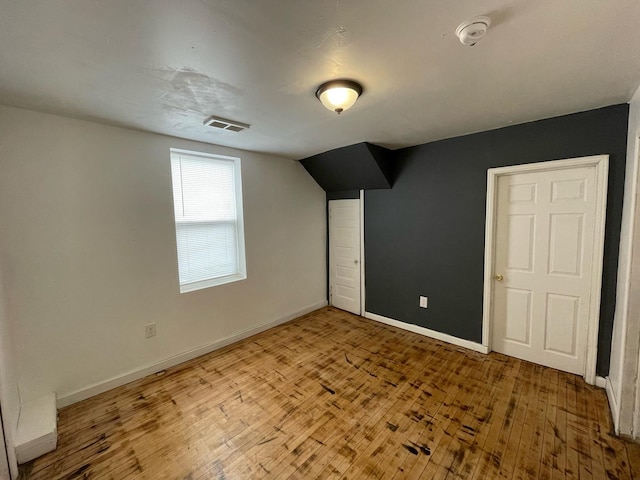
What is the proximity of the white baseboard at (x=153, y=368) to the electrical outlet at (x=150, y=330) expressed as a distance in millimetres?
298

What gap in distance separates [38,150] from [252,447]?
8.93 ft

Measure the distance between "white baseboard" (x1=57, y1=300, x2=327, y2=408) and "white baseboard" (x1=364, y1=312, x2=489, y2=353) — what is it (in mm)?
1408

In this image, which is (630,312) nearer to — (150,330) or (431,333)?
(431,333)

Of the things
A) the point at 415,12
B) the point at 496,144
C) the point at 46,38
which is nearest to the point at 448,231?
the point at 496,144

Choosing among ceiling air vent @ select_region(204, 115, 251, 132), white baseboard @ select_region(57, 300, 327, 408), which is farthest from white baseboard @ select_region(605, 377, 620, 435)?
ceiling air vent @ select_region(204, 115, 251, 132)

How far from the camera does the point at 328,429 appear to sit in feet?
6.11

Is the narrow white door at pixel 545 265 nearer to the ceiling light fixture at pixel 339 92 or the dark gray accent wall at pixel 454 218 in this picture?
the dark gray accent wall at pixel 454 218

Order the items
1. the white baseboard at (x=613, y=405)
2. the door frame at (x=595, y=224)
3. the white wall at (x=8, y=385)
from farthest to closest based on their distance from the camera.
A: the door frame at (x=595, y=224) → the white baseboard at (x=613, y=405) → the white wall at (x=8, y=385)

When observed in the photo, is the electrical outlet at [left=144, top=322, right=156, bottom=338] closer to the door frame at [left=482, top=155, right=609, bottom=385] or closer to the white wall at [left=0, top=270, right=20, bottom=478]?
the white wall at [left=0, top=270, right=20, bottom=478]

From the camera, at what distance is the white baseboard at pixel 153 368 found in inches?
85.5

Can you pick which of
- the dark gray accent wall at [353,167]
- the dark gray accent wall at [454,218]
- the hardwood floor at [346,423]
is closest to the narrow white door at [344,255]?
the dark gray accent wall at [454,218]

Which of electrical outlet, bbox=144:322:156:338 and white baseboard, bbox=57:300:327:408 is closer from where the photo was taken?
white baseboard, bbox=57:300:327:408

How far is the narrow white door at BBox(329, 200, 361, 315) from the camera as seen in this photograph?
4.00 metres

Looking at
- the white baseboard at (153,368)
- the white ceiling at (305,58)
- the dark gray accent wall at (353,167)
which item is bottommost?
the white baseboard at (153,368)
